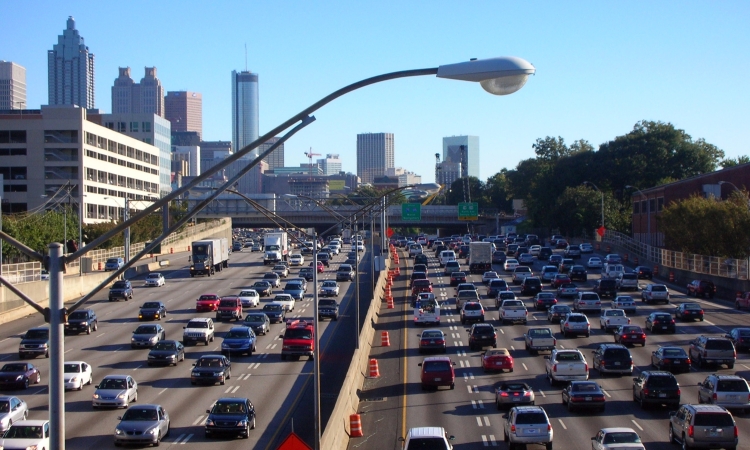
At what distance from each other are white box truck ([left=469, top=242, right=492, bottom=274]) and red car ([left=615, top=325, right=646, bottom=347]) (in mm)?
41968

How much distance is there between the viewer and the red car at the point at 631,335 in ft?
148

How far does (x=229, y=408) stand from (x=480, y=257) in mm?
62641

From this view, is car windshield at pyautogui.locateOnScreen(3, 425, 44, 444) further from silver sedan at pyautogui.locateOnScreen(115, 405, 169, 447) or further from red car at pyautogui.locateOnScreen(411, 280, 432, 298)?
red car at pyautogui.locateOnScreen(411, 280, 432, 298)

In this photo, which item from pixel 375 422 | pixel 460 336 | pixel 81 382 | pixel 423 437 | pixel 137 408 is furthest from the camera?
pixel 460 336

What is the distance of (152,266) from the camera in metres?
94.1

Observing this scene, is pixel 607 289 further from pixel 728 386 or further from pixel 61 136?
pixel 61 136

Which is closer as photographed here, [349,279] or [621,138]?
[349,279]

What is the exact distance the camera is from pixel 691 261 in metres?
75.1

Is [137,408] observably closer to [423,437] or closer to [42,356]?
[423,437]

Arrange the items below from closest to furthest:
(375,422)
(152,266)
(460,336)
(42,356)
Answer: (375,422), (42,356), (460,336), (152,266)

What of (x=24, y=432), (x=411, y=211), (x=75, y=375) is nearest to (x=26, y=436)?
(x=24, y=432)

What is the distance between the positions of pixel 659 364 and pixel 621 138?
11143cm

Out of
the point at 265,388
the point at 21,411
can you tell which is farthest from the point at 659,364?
→ the point at 21,411

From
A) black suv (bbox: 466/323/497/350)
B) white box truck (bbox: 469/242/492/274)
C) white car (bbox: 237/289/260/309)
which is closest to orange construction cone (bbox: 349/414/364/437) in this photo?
black suv (bbox: 466/323/497/350)
